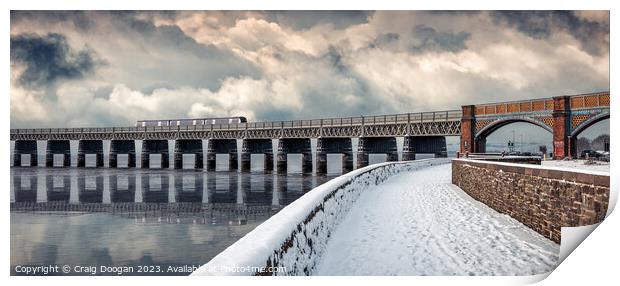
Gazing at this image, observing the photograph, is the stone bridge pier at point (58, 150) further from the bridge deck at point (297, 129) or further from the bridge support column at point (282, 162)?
the bridge support column at point (282, 162)

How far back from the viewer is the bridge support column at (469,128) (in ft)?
147

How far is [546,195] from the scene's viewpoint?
11.0 meters

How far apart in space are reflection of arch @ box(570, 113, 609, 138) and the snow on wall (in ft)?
78.0

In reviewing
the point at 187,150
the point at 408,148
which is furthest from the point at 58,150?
the point at 408,148

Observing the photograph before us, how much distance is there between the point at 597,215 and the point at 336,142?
6145cm

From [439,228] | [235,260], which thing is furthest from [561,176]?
[235,260]

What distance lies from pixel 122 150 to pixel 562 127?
7103 centimetres

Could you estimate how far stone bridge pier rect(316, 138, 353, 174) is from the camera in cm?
6650

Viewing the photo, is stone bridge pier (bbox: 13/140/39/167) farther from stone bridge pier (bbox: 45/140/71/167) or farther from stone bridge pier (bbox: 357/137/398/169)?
stone bridge pier (bbox: 357/137/398/169)

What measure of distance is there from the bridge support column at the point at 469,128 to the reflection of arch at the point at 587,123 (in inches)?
477

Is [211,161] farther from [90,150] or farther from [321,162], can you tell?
[90,150]

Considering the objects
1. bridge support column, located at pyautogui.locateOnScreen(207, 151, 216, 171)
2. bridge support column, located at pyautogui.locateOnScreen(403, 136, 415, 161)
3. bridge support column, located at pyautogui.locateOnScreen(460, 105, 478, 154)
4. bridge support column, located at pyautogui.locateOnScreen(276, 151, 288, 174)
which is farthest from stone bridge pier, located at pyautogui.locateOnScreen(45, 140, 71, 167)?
bridge support column, located at pyautogui.locateOnScreen(460, 105, 478, 154)

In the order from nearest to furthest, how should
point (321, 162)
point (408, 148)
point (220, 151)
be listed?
1. point (408, 148)
2. point (321, 162)
3. point (220, 151)
